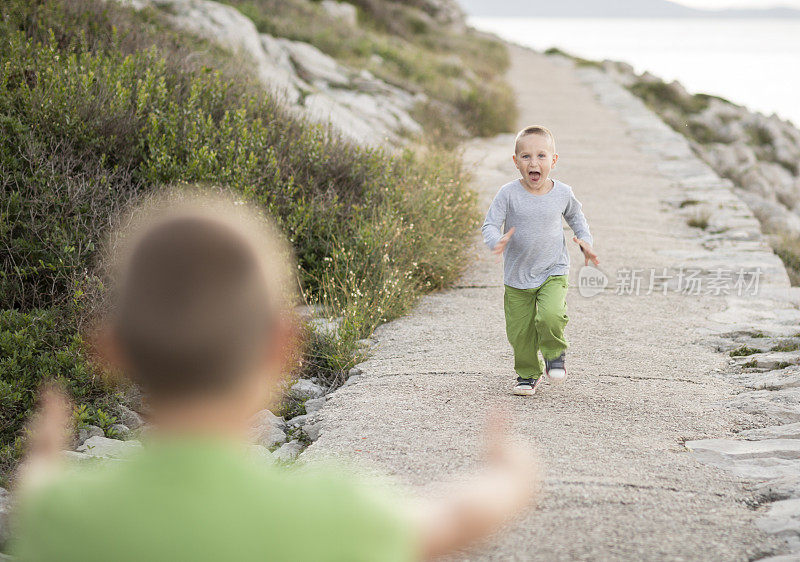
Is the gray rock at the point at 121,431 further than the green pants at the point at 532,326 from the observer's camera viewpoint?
No

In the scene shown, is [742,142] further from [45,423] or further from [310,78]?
[45,423]

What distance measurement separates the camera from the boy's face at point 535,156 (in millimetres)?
3828

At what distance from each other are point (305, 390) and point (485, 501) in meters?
1.97

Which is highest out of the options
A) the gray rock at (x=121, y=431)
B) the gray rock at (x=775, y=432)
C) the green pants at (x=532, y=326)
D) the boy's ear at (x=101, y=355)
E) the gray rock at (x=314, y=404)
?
the green pants at (x=532, y=326)

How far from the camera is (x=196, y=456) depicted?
150 cm

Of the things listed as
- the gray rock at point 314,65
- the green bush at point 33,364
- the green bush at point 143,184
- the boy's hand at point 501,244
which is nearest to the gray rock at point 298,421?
the green bush at point 143,184

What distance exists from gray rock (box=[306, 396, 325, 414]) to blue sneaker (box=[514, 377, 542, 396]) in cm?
106

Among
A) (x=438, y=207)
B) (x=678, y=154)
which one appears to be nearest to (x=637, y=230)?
(x=438, y=207)

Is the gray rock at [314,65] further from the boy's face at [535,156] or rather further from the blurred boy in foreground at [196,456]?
the blurred boy in foreground at [196,456]

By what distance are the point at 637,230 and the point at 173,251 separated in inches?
307

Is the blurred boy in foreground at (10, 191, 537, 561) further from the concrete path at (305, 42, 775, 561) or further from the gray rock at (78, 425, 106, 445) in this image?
the gray rock at (78, 425, 106, 445)

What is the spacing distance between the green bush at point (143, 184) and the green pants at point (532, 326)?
3.55 ft

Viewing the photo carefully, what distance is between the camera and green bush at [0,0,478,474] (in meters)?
4.53

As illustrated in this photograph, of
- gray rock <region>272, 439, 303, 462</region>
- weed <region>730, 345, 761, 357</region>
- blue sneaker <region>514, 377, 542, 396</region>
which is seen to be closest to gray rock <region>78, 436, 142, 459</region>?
gray rock <region>272, 439, 303, 462</region>
